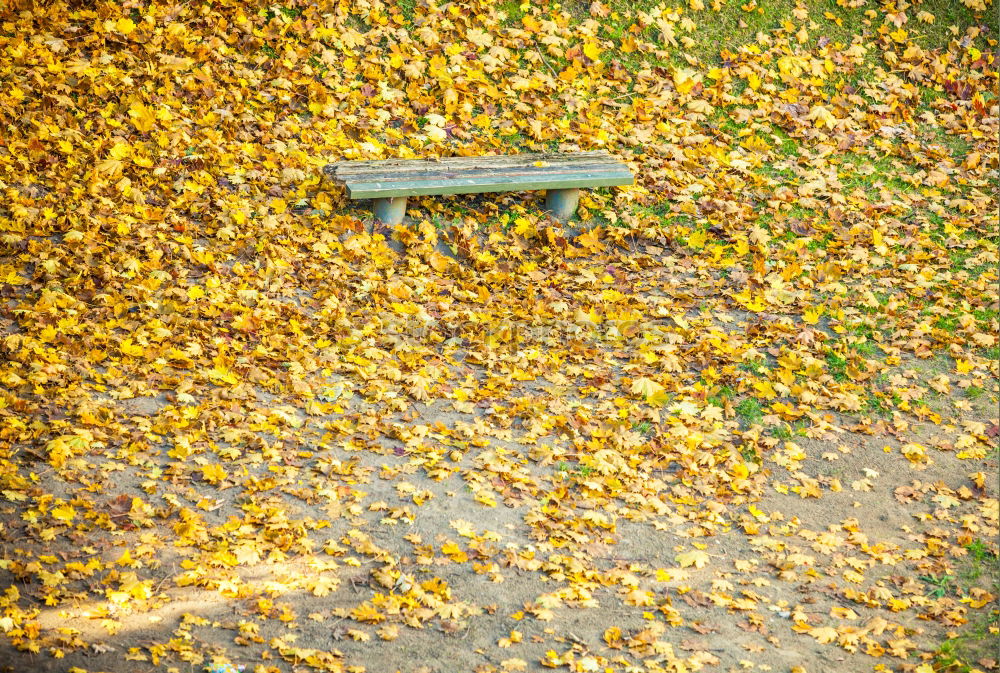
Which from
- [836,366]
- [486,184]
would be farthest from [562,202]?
[836,366]

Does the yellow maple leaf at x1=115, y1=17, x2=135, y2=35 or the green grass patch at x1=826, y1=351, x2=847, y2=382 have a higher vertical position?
the yellow maple leaf at x1=115, y1=17, x2=135, y2=35

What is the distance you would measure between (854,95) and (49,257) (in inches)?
277

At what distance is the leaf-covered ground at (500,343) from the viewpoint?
4328 millimetres

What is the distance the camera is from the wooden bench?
7.25 metres

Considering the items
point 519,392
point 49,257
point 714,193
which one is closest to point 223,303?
point 49,257

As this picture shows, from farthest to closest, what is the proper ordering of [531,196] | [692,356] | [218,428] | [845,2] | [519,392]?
[845,2]
[531,196]
[692,356]
[519,392]
[218,428]

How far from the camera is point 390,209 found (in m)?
7.38

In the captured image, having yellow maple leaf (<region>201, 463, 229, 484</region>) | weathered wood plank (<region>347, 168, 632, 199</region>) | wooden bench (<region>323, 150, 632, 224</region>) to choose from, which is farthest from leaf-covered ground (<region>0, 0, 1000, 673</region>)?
weathered wood plank (<region>347, 168, 632, 199</region>)

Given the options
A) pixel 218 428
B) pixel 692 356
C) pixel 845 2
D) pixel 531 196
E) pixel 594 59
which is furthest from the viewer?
pixel 845 2

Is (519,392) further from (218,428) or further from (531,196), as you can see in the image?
(531,196)

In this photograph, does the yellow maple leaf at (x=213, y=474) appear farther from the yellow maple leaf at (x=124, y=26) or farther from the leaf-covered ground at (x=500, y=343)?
the yellow maple leaf at (x=124, y=26)

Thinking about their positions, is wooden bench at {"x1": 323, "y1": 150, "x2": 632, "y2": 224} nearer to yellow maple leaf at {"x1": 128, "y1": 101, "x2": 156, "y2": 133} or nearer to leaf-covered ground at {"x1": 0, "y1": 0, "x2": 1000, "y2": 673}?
leaf-covered ground at {"x1": 0, "y1": 0, "x2": 1000, "y2": 673}

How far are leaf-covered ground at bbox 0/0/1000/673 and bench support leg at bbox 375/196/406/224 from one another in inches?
4.3

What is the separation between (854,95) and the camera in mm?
9375
